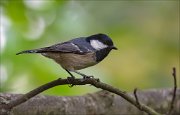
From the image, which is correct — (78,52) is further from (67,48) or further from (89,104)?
(89,104)

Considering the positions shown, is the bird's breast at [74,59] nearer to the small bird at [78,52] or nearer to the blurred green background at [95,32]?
the small bird at [78,52]

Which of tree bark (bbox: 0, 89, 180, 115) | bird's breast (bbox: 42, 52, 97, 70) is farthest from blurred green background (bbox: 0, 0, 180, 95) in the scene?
bird's breast (bbox: 42, 52, 97, 70)

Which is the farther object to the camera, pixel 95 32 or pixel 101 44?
pixel 95 32

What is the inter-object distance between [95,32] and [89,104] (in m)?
1.83

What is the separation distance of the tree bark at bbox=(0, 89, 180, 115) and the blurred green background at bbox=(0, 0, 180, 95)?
15.9 inches

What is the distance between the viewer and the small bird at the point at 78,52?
8.59 feet

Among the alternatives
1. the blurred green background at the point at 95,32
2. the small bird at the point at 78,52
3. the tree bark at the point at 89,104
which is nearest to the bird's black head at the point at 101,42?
the small bird at the point at 78,52

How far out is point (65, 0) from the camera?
3.85 m

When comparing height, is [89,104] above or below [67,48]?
below

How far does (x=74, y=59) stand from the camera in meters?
2.62

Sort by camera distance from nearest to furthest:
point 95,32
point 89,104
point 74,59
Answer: point 74,59 → point 89,104 → point 95,32

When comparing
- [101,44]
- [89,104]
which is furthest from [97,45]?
[89,104]

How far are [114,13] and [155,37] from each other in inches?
18.5

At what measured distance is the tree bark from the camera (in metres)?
2.66
